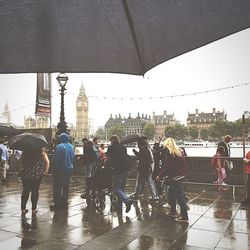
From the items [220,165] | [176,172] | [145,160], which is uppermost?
[145,160]

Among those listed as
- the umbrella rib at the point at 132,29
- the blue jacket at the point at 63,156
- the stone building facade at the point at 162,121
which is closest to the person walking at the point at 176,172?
the blue jacket at the point at 63,156

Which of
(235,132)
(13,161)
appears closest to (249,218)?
(13,161)

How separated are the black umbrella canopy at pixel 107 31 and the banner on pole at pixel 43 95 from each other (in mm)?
17755

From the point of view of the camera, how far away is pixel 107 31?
1.98 m

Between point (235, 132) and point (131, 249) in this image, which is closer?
point (131, 249)

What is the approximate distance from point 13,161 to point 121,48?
1634 centimetres

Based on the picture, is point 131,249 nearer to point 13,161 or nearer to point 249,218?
point 249,218

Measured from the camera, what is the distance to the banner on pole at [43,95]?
19188mm

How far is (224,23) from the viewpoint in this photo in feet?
5.16

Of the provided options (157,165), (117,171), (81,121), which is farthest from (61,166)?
(81,121)

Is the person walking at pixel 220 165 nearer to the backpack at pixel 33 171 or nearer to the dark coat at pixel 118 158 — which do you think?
the dark coat at pixel 118 158

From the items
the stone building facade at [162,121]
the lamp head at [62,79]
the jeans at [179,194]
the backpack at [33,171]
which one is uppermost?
the stone building facade at [162,121]

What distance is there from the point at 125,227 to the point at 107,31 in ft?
16.8

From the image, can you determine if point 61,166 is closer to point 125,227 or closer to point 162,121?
point 125,227
